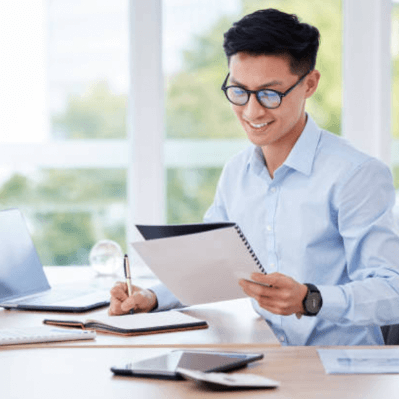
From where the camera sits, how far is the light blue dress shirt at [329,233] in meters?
1.98

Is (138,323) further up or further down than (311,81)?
further down

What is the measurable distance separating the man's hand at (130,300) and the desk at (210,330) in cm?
6

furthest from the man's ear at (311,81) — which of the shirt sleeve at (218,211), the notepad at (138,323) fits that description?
the notepad at (138,323)

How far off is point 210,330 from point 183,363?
0.44 meters

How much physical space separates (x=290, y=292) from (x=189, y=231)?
277mm

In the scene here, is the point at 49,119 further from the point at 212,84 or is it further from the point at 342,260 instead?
the point at 342,260

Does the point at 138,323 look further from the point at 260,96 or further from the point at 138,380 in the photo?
the point at 260,96

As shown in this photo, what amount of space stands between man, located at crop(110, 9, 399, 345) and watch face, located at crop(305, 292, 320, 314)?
12 cm

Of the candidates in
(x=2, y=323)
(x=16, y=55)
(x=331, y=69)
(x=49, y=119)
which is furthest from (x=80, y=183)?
(x=2, y=323)

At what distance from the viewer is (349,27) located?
146 inches

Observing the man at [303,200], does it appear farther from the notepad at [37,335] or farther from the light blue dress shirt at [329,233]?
the notepad at [37,335]

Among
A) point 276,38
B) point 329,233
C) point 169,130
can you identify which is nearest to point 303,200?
point 329,233

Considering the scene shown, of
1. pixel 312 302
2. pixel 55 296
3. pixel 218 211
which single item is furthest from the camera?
pixel 218 211

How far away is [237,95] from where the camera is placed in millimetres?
2184
